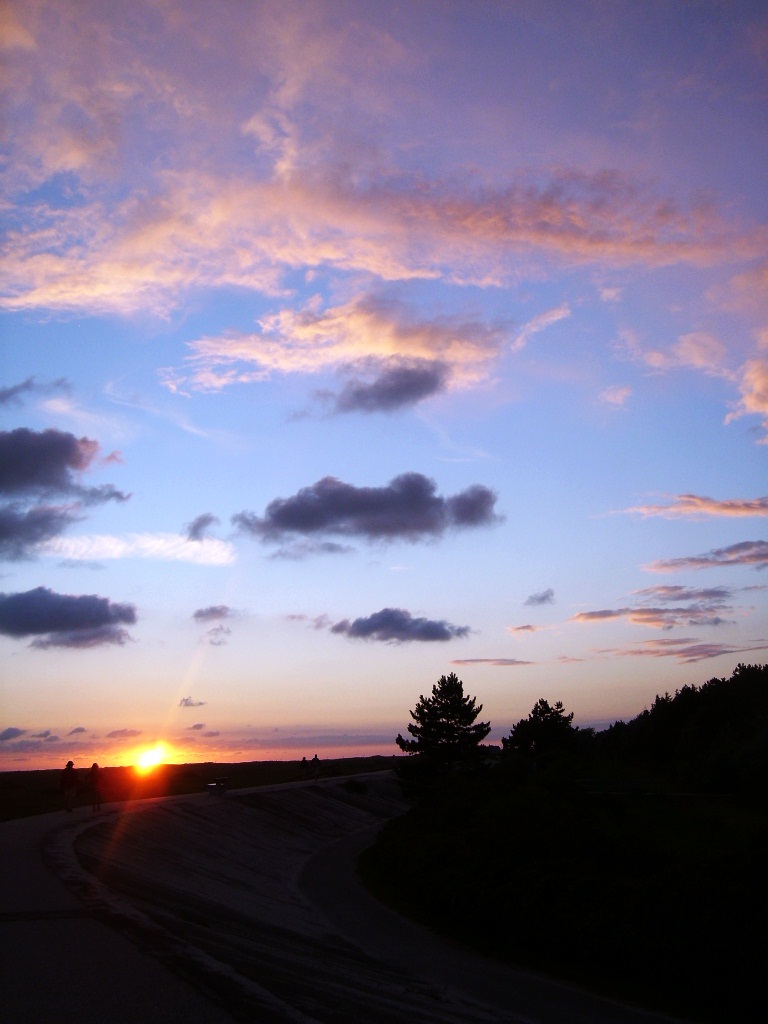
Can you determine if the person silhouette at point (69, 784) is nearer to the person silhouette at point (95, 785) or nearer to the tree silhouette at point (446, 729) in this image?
the person silhouette at point (95, 785)

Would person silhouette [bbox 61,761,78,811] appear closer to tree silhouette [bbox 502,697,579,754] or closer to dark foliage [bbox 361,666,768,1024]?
dark foliage [bbox 361,666,768,1024]

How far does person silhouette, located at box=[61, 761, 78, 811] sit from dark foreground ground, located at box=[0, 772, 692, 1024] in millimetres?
1291

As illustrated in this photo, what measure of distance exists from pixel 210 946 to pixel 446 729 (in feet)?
229

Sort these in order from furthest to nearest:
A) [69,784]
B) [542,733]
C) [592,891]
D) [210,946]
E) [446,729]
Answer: [542,733] < [446,729] < [69,784] < [592,891] < [210,946]

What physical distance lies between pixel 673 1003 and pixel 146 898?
12230 millimetres

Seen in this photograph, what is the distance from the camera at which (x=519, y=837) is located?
31.5 m

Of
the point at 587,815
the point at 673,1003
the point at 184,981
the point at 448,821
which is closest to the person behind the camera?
the point at 184,981

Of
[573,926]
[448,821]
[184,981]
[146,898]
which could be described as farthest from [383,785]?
[184,981]

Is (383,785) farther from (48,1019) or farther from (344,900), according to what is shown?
(48,1019)

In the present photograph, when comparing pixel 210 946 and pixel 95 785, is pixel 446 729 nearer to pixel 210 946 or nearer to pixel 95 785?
pixel 95 785

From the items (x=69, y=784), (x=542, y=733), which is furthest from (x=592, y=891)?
(x=542, y=733)

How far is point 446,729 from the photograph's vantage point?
81.4m

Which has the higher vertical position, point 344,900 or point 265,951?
point 265,951

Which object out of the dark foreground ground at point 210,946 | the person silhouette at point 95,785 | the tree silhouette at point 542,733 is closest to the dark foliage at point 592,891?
the dark foreground ground at point 210,946
